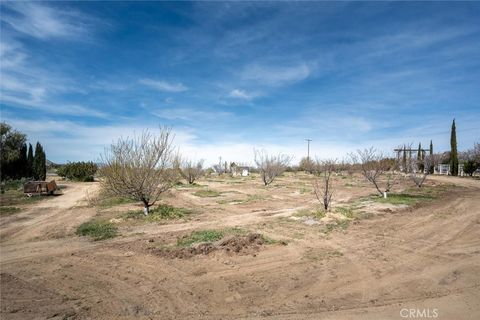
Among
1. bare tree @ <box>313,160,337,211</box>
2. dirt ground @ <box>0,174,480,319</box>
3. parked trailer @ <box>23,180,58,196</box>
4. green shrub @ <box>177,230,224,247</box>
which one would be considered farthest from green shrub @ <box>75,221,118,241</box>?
parked trailer @ <box>23,180,58,196</box>

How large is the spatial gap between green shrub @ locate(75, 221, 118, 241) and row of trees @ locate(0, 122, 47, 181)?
32287 mm

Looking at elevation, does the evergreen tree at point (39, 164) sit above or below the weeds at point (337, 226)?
above

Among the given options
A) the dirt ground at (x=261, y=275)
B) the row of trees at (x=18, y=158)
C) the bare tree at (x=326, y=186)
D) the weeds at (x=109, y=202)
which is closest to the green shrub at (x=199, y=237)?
the dirt ground at (x=261, y=275)

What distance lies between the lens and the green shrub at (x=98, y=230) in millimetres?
10821

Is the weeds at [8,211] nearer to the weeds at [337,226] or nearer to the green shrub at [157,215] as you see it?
the green shrub at [157,215]

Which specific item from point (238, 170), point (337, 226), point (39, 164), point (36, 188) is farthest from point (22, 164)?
point (337, 226)

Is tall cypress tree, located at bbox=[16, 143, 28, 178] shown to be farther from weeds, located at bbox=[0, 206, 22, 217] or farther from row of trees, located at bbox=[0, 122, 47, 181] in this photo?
weeds, located at bbox=[0, 206, 22, 217]

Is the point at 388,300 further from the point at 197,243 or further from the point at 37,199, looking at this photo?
the point at 37,199

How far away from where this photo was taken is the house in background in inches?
2466

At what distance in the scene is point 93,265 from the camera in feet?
25.1

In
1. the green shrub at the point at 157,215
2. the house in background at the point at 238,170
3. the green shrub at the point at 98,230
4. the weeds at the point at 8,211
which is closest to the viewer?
the green shrub at the point at 98,230

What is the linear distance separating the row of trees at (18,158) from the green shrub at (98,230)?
32287 millimetres

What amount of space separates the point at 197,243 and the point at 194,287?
3012 mm

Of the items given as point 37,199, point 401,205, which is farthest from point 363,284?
point 37,199
